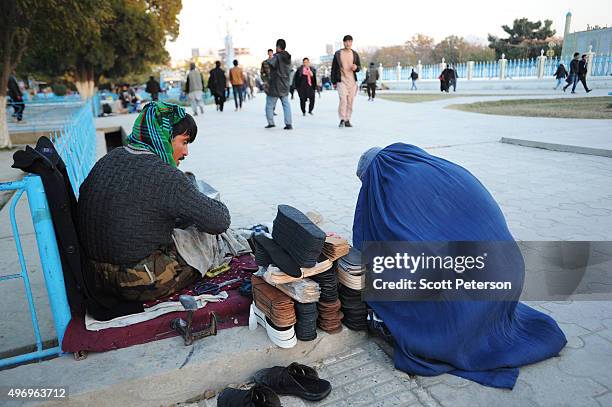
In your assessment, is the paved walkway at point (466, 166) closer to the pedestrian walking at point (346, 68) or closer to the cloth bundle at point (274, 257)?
the cloth bundle at point (274, 257)

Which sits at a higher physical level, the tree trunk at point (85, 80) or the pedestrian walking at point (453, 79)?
the tree trunk at point (85, 80)

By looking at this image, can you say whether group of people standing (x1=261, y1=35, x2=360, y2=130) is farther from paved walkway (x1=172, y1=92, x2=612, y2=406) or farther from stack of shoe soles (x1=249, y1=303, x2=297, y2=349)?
stack of shoe soles (x1=249, y1=303, x2=297, y2=349)

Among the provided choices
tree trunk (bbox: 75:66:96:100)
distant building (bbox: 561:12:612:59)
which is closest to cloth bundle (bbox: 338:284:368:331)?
tree trunk (bbox: 75:66:96:100)

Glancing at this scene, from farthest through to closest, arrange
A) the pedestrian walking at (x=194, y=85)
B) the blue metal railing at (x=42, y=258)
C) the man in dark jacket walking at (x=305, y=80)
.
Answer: the pedestrian walking at (x=194, y=85), the man in dark jacket walking at (x=305, y=80), the blue metal railing at (x=42, y=258)

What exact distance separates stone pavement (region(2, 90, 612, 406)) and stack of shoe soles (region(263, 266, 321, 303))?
366 mm

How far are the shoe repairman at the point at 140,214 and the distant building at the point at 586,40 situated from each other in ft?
92.4

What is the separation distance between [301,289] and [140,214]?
2.82 ft

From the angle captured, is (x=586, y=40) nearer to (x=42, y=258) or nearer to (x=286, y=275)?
(x=286, y=275)

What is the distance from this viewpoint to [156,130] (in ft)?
8.10

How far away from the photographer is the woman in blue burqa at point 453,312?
6.82 feet

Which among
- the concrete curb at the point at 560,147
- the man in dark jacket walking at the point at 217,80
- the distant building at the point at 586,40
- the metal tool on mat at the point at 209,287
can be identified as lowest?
the metal tool on mat at the point at 209,287

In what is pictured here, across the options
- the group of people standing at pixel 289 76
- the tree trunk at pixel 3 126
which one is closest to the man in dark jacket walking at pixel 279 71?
the group of people standing at pixel 289 76

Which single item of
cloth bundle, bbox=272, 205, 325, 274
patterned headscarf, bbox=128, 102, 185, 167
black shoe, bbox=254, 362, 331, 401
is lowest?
black shoe, bbox=254, 362, 331, 401

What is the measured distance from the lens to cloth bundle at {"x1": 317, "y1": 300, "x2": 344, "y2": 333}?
7.66 feet
